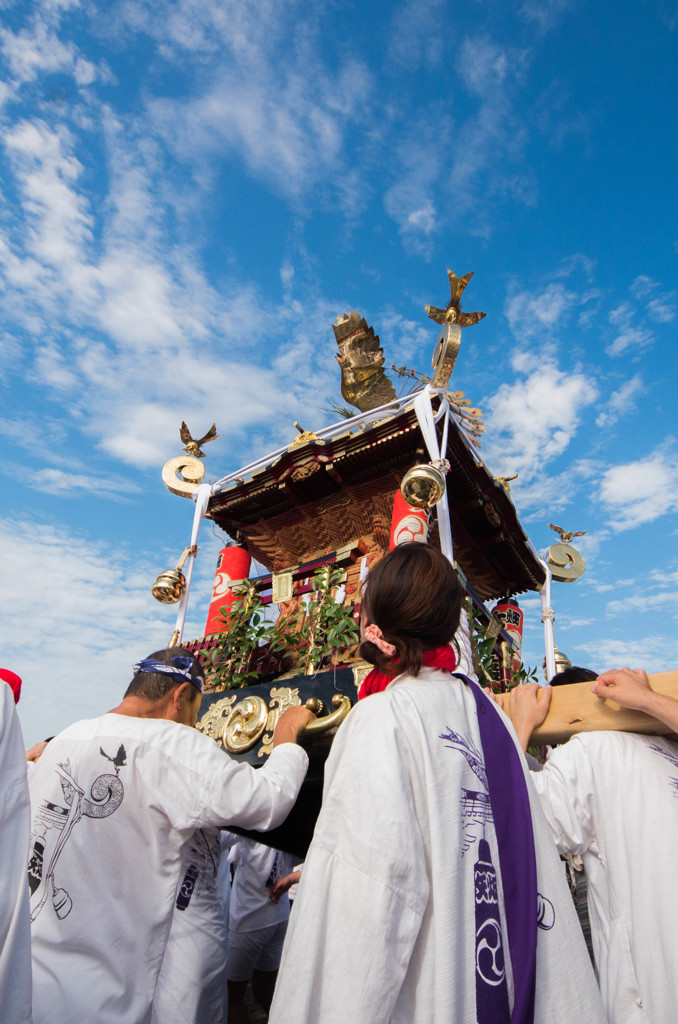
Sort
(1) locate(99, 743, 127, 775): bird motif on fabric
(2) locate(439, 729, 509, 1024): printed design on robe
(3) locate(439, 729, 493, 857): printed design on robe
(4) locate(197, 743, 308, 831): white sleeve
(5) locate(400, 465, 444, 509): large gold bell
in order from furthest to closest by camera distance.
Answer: (5) locate(400, 465, 444, 509): large gold bell → (1) locate(99, 743, 127, 775): bird motif on fabric → (4) locate(197, 743, 308, 831): white sleeve → (3) locate(439, 729, 493, 857): printed design on robe → (2) locate(439, 729, 509, 1024): printed design on robe

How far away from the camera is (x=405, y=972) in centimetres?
121

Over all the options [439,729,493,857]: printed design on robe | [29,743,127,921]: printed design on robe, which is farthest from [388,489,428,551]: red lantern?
[439,729,493,857]: printed design on robe

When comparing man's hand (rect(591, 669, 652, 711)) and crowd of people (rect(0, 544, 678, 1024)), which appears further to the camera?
man's hand (rect(591, 669, 652, 711))

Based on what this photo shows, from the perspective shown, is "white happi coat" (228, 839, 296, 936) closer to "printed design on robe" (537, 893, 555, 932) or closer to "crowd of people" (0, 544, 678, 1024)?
"crowd of people" (0, 544, 678, 1024)

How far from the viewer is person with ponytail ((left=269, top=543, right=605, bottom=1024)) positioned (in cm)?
120

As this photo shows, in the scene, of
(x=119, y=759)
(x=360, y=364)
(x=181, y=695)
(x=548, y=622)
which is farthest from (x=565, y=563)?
(x=119, y=759)

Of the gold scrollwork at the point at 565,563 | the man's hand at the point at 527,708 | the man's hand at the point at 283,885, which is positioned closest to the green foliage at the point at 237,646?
the man's hand at the point at 283,885

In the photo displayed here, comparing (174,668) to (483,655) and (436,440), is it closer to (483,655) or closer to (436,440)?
(483,655)

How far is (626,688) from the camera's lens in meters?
1.92

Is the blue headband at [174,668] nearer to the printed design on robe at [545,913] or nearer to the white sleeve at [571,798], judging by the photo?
the white sleeve at [571,798]

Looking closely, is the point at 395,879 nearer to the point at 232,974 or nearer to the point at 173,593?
the point at 232,974

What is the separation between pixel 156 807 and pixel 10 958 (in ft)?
2.23

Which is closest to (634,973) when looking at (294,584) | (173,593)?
(173,593)

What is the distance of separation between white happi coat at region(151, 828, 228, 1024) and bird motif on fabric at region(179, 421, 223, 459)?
260 inches
